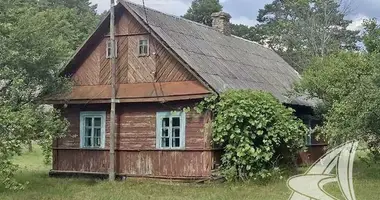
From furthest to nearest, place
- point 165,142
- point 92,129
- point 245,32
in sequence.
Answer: point 245,32
point 92,129
point 165,142

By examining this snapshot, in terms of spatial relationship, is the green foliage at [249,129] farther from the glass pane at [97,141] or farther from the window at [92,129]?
the glass pane at [97,141]

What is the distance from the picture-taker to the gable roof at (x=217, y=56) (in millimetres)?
17672

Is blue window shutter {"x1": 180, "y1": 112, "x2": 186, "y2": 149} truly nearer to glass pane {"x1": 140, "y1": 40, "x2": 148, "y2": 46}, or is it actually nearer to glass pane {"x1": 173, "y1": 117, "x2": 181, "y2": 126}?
glass pane {"x1": 173, "y1": 117, "x2": 181, "y2": 126}

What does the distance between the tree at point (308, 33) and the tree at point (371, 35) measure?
21.8m

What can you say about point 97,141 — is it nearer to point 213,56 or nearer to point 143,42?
point 143,42

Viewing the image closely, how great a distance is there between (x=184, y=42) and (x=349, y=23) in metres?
37.5

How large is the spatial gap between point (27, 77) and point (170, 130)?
4638mm

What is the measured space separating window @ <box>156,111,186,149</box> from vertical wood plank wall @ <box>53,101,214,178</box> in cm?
15

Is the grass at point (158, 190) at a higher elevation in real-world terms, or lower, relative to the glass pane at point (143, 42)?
lower

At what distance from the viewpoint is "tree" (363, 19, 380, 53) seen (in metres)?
19.0

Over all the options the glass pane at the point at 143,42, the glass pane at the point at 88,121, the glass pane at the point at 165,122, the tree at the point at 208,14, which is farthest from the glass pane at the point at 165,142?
the tree at the point at 208,14

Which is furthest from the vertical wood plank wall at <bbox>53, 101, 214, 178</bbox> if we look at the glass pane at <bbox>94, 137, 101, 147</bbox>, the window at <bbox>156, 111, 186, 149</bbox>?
the glass pane at <bbox>94, 137, 101, 147</bbox>

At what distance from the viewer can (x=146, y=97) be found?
17.5 metres

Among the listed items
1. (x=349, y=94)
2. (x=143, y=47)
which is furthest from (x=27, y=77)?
(x=349, y=94)
